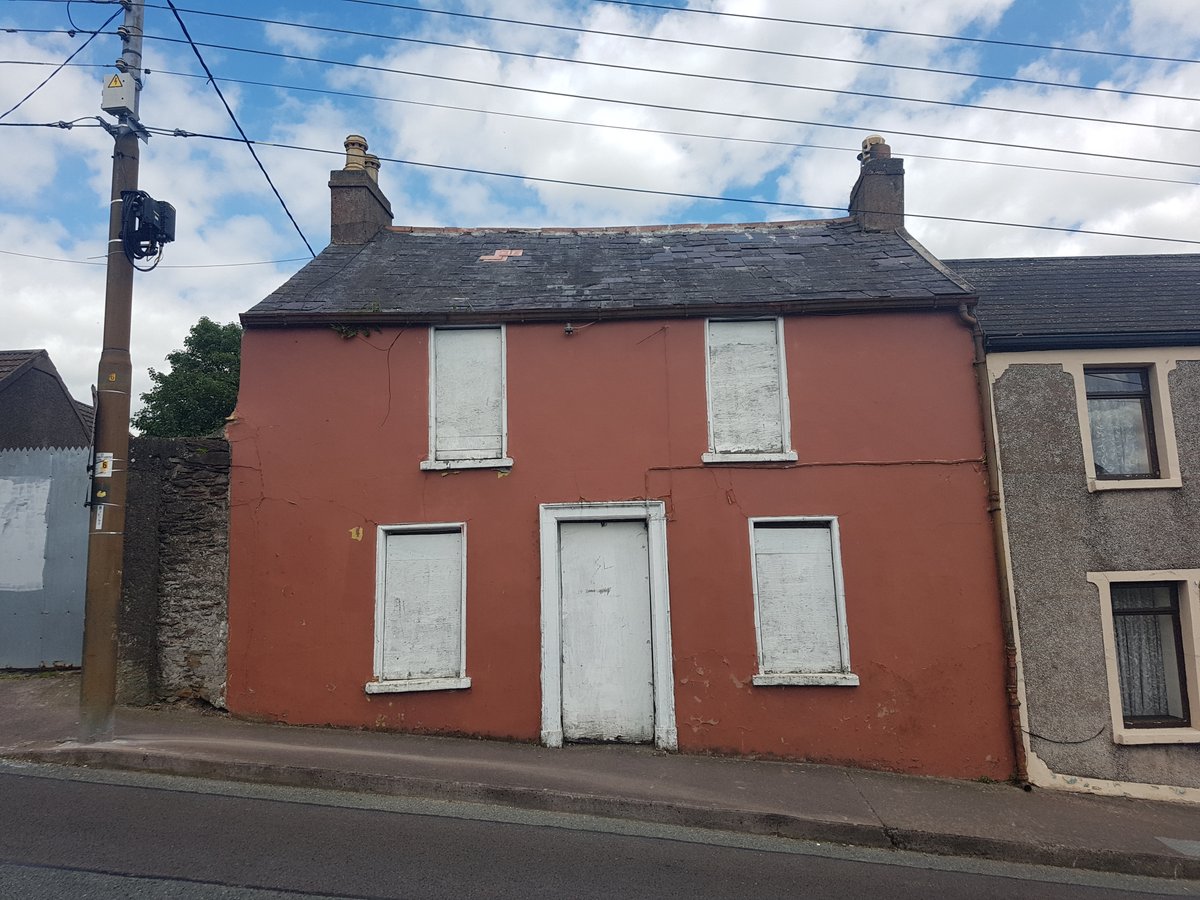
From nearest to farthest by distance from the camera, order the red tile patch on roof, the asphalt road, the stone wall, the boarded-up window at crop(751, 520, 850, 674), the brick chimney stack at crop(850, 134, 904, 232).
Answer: the asphalt road, the boarded-up window at crop(751, 520, 850, 674), the stone wall, the red tile patch on roof, the brick chimney stack at crop(850, 134, 904, 232)

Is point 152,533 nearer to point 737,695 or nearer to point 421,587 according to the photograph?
point 421,587

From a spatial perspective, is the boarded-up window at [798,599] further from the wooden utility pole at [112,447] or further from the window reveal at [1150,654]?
the wooden utility pole at [112,447]

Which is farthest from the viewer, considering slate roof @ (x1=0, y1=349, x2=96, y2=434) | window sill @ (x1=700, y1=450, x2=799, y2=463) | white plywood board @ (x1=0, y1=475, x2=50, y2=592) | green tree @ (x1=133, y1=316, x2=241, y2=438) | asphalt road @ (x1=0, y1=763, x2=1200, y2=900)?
green tree @ (x1=133, y1=316, x2=241, y2=438)

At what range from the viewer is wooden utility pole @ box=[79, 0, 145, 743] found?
6.70 meters

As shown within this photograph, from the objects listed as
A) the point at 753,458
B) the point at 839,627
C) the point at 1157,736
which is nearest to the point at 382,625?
the point at 753,458

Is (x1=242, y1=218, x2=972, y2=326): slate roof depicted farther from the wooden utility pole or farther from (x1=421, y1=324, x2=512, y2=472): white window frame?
the wooden utility pole

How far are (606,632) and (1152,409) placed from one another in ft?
22.3

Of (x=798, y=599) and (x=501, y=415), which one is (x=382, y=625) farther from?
(x=798, y=599)

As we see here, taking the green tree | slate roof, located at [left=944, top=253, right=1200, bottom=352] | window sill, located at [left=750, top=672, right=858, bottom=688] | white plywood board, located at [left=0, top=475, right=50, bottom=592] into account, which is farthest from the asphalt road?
the green tree

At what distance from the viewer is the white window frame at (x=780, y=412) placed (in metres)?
8.33

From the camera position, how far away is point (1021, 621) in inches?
316

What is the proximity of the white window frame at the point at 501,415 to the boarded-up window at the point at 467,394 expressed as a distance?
12 mm

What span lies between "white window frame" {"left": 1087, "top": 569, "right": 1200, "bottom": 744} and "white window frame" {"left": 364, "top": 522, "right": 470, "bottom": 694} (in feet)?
22.4

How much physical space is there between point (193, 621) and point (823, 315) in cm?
799
